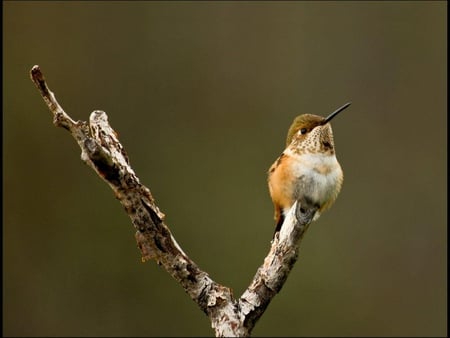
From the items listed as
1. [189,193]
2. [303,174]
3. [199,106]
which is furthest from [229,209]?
[303,174]

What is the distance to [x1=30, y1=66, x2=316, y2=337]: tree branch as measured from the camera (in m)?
Answer: 2.74

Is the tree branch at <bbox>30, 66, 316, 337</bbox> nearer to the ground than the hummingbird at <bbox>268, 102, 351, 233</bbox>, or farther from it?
nearer to the ground

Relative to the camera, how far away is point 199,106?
10547 mm

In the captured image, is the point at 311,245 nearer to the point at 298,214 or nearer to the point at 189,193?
the point at 189,193

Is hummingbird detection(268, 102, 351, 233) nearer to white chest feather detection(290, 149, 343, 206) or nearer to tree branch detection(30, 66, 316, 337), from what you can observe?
white chest feather detection(290, 149, 343, 206)

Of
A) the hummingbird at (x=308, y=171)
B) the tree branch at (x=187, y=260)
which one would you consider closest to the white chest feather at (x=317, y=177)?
the hummingbird at (x=308, y=171)

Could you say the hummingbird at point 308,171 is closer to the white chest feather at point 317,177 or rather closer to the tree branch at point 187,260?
the white chest feather at point 317,177

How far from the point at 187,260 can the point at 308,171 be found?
0.62m

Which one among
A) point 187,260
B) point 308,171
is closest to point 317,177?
point 308,171

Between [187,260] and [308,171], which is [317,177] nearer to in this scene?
[308,171]

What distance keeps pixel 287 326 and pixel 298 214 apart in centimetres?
635

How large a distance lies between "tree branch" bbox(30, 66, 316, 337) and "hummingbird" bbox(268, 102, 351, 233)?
0.21m

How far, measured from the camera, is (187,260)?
9.41 ft

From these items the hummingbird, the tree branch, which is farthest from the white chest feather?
the tree branch
